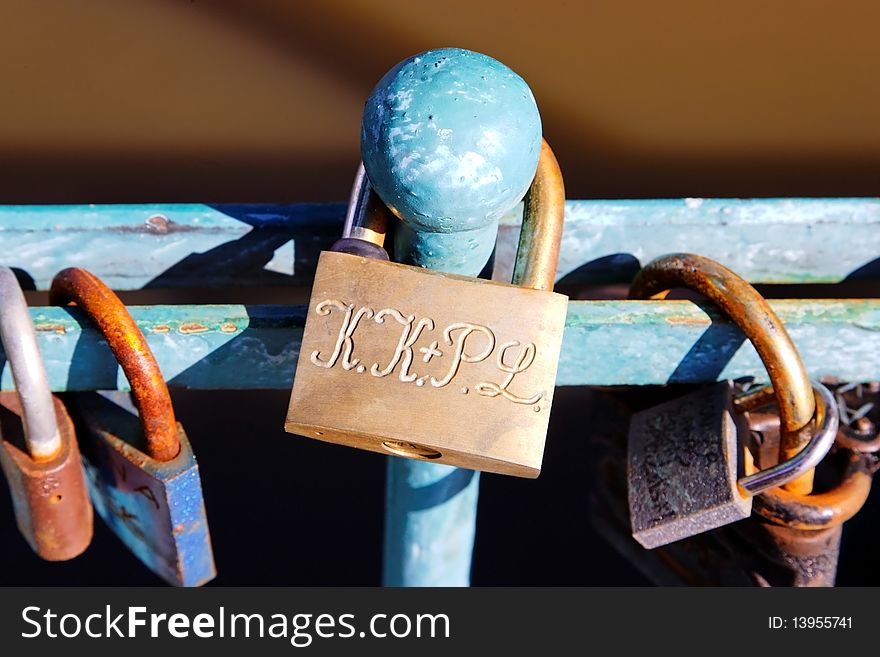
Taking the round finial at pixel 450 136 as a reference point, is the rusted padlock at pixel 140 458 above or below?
below

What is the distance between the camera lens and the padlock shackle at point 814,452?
2.26 feet

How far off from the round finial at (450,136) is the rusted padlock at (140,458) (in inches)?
9.3

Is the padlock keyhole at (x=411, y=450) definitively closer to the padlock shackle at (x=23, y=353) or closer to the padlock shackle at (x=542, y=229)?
the padlock shackle at (x=542, y=229)

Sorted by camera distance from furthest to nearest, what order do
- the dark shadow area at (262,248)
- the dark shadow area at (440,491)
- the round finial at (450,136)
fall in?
1. the dark shadow area at (440,491)
2. the dark shadow area at (262,248)
3. the round finial at (450,136)

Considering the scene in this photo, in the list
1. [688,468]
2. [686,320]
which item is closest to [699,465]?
[688,468]

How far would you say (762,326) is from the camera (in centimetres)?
66

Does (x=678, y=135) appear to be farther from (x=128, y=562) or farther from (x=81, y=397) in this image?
(x=128, y=562)

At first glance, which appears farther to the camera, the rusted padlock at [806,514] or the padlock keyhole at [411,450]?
the rusted padlock at [806,514]

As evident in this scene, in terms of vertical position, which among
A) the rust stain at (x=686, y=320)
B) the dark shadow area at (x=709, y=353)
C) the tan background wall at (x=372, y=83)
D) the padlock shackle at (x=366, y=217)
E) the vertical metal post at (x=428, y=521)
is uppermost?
the tan background wall at (x=372, y=83)

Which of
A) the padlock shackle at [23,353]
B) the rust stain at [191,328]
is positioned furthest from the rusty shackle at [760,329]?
the padlock shackle at [23,353]

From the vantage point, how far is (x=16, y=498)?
30.7 inches

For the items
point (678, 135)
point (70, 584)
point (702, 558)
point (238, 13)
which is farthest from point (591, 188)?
point (70, 584)

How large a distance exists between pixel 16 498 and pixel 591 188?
1.08 meters

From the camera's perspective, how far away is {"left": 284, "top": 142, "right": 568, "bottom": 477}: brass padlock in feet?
2.01
